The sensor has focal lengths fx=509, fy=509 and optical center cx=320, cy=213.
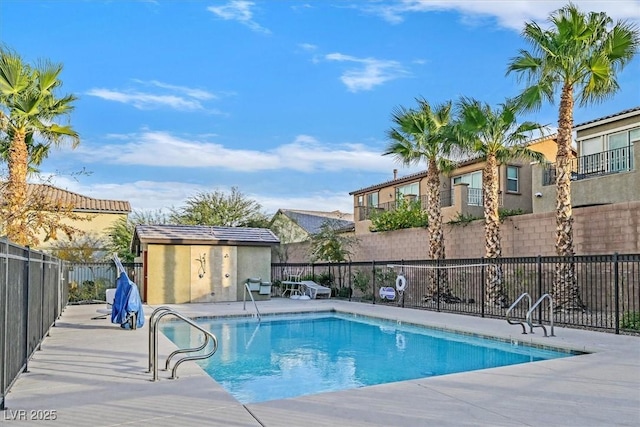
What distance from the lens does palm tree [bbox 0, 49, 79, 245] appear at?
1509 centimetres

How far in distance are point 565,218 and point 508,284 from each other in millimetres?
3267

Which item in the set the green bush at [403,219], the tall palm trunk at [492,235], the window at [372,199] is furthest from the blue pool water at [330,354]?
the window at [372,199]

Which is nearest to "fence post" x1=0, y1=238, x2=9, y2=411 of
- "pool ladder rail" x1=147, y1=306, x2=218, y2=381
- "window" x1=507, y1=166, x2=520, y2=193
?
"pool ladder rail" x1=147, y1=306, x2=218, y2=381

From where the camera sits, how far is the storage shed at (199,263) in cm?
1881

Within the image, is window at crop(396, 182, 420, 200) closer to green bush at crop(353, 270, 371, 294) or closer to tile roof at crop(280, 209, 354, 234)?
tile roof at crop(280, 209, 354, 234)

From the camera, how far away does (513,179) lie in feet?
84.2

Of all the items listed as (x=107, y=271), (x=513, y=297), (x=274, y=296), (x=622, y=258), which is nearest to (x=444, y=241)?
(x=513, y=297)

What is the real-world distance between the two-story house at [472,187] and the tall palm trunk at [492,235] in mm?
5082

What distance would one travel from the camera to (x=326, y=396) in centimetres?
587

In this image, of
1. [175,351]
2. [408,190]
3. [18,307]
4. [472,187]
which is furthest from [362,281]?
[18,307]

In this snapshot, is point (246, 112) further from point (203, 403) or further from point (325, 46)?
point (203, 403)

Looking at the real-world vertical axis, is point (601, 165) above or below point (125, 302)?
above

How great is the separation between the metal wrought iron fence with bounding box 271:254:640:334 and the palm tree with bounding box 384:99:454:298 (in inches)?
42.8

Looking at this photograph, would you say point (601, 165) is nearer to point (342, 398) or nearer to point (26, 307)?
point (342, 398)
